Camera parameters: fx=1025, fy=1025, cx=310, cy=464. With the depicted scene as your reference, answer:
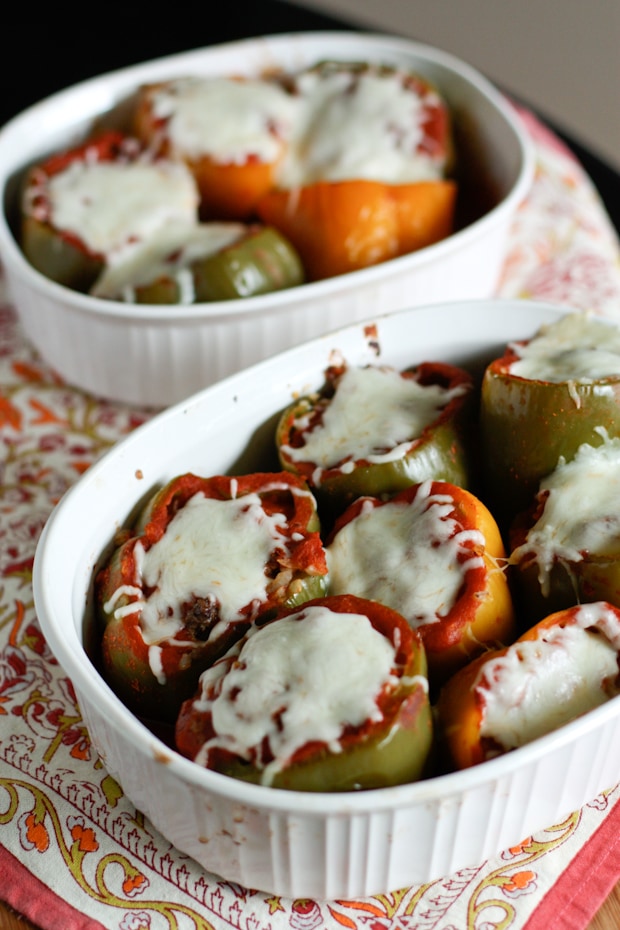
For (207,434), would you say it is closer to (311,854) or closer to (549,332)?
(549,332)

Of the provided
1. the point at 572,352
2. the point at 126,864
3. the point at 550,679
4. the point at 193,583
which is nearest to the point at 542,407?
the point at 572,352

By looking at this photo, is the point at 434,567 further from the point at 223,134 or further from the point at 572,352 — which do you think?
the point at 223,134

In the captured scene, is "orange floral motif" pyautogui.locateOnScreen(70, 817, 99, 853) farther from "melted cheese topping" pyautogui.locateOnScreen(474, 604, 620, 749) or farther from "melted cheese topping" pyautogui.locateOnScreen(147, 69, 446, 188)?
"melted cheese topping" pyautogui.locateOnScreen(147, 69, 446, 188)

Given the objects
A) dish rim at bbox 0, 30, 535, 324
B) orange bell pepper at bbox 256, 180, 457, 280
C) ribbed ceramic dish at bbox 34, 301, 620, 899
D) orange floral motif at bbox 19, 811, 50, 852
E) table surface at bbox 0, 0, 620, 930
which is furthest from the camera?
table surface at bbox 0, 0, 620, 930

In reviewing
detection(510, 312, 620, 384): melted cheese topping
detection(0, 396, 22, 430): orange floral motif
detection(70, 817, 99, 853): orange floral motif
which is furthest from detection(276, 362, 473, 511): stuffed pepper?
detection(0, 396, 22, 430): orange floral motif

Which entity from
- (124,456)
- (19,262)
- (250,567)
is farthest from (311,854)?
(19,262)

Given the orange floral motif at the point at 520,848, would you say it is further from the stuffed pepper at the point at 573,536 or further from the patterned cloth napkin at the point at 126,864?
the stuffed pepper at the point at 573,536
